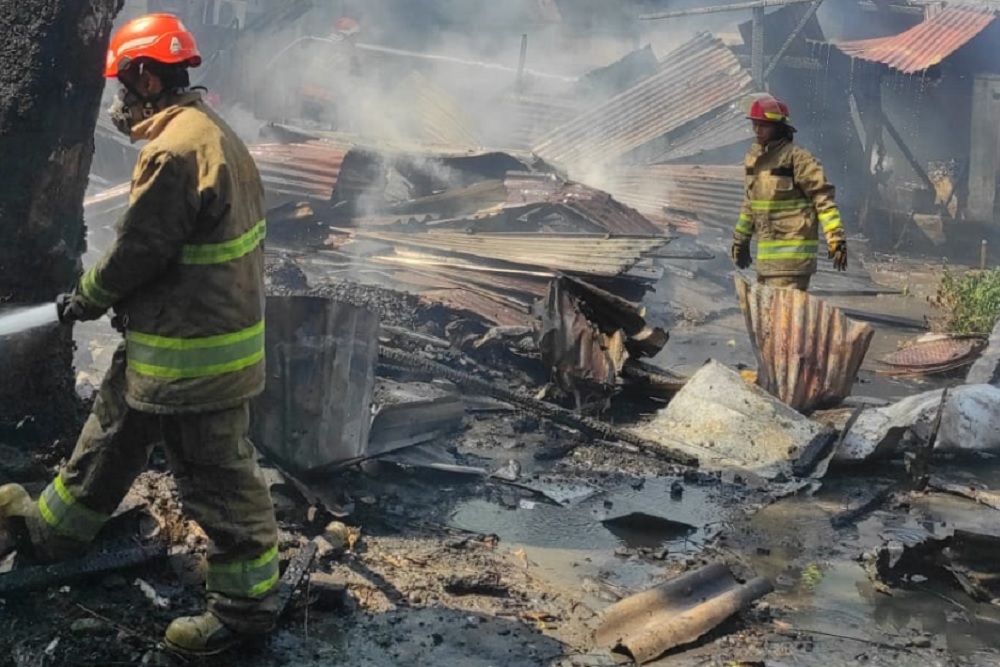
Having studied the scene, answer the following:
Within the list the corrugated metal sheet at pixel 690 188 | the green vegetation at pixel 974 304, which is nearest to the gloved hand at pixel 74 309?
the green vegetation at pixel 974 304

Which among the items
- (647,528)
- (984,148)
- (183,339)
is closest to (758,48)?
(984,148)

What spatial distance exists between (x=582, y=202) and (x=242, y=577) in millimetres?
8356

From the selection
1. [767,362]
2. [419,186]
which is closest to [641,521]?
[767,362]

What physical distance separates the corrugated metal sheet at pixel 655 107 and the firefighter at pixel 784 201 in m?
8.49

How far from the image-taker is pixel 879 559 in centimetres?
492

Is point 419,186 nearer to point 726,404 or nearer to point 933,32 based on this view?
point 726,404

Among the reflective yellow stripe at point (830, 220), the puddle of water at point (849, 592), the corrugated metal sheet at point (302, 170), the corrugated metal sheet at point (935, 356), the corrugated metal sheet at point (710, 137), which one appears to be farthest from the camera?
the corrugated metal sheet at point (710, 137)

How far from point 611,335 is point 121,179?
10.1 meters

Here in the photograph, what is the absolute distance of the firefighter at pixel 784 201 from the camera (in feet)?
24.2

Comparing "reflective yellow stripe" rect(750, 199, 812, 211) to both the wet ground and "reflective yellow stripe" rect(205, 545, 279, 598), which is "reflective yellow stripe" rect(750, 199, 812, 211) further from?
"reflective yellow stripe" rect(205, 545, 279, 598)

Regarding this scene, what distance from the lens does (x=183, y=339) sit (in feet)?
11.4

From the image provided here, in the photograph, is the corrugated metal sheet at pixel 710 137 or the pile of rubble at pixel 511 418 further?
the corrugated metal sheet at pixel 710 137

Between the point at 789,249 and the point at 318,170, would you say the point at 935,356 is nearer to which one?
the point at 789,249

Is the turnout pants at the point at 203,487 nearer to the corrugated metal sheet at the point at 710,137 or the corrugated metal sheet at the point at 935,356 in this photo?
the corrugated metal sheet at the point at 935,356
